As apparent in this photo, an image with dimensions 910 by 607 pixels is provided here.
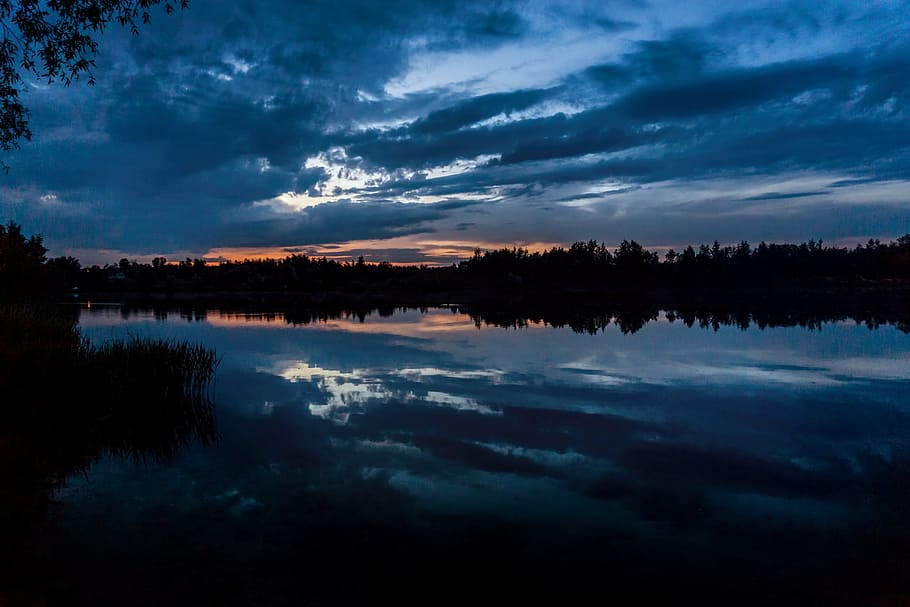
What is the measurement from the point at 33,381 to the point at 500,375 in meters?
14.6

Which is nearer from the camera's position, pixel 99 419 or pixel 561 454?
pixel 561 454

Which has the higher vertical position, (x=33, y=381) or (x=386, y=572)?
(x=33, y=381)

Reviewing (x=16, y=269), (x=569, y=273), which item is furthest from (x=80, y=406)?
(x=569, y=273)

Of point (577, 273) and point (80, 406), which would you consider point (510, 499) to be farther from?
point (577, 273)

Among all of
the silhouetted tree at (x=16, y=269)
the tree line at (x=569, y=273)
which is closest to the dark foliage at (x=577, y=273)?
the tree line at (x=569, y=273)

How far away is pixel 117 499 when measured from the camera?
926 centimetres

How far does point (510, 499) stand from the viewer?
29.8ft

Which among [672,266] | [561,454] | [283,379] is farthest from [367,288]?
[561,454]

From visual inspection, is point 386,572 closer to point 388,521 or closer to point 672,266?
point 388,521

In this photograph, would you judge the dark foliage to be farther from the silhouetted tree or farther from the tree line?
the silhouetted tree

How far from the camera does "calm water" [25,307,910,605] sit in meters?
6.77

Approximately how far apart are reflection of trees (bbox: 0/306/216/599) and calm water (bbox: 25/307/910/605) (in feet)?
2.16

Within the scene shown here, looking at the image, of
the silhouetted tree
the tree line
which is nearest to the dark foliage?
the tree line

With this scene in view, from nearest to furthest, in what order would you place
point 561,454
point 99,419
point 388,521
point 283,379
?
1. point 388,521
2. point 561,454
3. point 99,419
4. point 283,379
